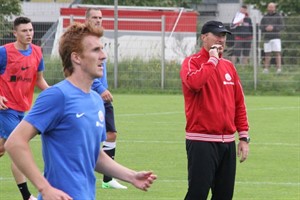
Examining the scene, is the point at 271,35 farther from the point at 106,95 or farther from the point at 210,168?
the point at 210,168

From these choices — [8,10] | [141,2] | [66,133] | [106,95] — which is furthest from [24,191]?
[141,2]

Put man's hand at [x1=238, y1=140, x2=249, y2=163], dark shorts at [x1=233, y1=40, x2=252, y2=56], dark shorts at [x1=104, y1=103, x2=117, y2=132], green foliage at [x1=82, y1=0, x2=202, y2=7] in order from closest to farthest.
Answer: man's hand at [x1=238, y1=140, x2=249, y2=163] → dark shorts at [x1=104, y1=103, x2=117, y2=132] → dark shorts at [x1=233, y1=40, x2=252, y2=56] → green foliage at [x1=82, y1=0, x2=202, y2=7]

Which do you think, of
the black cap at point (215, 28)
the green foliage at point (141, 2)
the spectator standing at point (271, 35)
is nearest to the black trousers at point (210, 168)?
the black cap at point (215, 28)

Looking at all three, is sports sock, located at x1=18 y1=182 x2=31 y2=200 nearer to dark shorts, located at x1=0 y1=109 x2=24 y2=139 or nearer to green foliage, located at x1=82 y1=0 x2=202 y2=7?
dark shorts, located at x1=0 y1=109 x2=24 y2=139

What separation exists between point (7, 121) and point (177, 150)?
4806 mm

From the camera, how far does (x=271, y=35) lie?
29281 mm

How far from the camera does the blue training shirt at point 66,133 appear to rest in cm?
571

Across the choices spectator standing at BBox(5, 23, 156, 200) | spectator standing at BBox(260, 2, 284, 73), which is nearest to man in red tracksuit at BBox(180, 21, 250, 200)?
spectator standing at BBox(5, 23, 156, 200)

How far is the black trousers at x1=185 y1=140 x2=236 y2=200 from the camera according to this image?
8.57m

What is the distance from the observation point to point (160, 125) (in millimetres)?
19578

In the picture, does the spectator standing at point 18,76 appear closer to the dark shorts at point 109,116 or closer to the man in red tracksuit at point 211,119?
the dark shorts at point 109,116

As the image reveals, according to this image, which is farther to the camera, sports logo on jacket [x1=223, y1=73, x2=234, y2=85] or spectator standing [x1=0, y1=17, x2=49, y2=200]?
spectator standing [x1=0, y1=17, x2=49, y2=200]

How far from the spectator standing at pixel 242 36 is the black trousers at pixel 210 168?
20455 mm

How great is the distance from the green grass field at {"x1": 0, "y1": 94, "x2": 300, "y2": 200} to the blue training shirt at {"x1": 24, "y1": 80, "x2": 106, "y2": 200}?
212 inches
